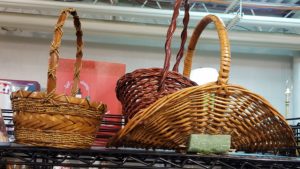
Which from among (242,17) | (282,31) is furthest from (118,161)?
(282,31)

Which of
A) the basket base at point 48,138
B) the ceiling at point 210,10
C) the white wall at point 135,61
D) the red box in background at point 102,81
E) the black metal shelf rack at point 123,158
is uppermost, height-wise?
the ceiling at point 210,10

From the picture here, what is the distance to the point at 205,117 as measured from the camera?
73cm

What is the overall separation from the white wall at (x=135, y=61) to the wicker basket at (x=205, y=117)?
1.34m

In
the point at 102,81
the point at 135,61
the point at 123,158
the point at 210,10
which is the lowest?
the point at 123,158

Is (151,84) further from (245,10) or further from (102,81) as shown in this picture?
(245,10)

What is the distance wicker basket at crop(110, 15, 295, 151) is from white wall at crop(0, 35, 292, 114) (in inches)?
52.7

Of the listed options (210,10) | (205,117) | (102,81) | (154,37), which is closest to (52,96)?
(205,117)

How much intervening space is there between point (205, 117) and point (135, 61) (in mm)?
1413

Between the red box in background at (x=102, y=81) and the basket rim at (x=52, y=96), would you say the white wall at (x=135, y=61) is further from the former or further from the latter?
the basket rim at (x=52, y=96)

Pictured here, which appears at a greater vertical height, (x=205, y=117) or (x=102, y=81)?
(x=102, y=81)

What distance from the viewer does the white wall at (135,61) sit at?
2.04 m

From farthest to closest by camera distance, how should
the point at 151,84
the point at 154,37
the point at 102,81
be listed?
the point at 154,37
the point at 102,81
the point at 151,84

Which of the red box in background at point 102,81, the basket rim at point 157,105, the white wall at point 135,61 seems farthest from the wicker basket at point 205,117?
the white wall at point 135,61

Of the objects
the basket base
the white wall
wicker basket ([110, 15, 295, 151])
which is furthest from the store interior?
the basket base
